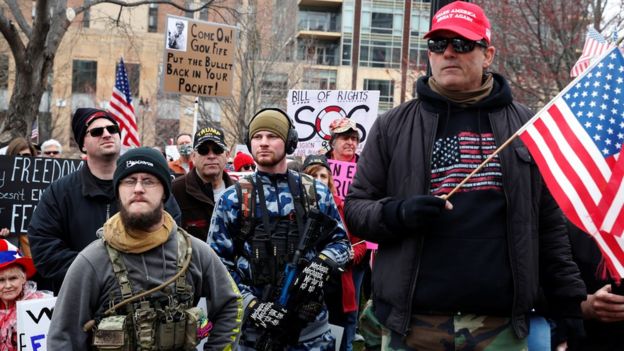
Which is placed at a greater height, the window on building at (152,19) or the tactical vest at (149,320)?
the window on building at (152,19)

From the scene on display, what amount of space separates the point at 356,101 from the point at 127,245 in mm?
6746

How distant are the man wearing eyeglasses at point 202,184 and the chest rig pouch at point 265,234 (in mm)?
1957

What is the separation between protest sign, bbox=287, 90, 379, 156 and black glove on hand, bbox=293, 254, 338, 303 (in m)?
5.47

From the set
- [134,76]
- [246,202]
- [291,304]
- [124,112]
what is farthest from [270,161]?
[134,76]

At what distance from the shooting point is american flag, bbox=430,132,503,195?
11.7 feet

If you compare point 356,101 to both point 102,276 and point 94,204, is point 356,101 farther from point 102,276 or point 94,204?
point 102,276

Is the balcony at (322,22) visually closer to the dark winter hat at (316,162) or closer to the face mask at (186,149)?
the face mask at (186,149)

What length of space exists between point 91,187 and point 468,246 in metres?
2.69

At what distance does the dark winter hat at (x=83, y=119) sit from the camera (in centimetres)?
544

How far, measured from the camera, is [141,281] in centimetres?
369

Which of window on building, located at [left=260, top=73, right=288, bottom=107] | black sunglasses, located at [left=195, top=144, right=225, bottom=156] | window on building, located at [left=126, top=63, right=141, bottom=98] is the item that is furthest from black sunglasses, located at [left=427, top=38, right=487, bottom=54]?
window on building, located at [left=126, top=63, right=141, bottom=98]

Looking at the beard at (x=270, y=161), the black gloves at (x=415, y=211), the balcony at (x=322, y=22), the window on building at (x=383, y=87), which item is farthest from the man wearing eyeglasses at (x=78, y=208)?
the balcony at (x=322, y=22)

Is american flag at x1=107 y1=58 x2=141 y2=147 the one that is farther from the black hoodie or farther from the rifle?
the black hoodie

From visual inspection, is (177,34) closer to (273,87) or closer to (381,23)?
(273,87)
